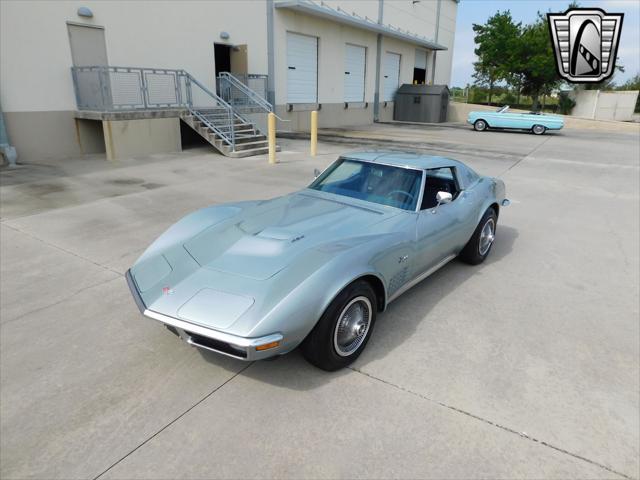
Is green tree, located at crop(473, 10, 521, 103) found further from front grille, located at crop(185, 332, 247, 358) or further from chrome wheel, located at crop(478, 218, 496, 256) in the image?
front grille, located at crop(185, 332, 247, 358)

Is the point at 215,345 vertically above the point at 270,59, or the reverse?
the point at 270,59

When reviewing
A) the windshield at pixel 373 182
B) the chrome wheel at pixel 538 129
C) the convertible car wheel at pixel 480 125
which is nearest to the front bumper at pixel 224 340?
the windshield at pixel 373 182

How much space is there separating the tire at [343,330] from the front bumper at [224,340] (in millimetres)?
338

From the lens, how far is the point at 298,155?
12680mm

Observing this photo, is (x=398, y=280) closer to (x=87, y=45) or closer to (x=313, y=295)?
(x=313, y=295)

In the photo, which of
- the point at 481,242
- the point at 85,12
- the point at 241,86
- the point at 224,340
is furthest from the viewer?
the point at 241,86

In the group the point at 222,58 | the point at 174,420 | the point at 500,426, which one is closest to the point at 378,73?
the point at 222,58

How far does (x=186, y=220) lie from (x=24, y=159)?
9.71m

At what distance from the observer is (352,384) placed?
2908 millimetres

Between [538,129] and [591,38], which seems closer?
[591,38]

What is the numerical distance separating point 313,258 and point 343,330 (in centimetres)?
55

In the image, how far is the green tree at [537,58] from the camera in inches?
1228

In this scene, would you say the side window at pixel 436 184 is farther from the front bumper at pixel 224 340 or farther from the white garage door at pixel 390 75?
the white garage door at pixel 390 75

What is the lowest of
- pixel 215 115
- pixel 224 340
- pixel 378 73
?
pixel 224 340
